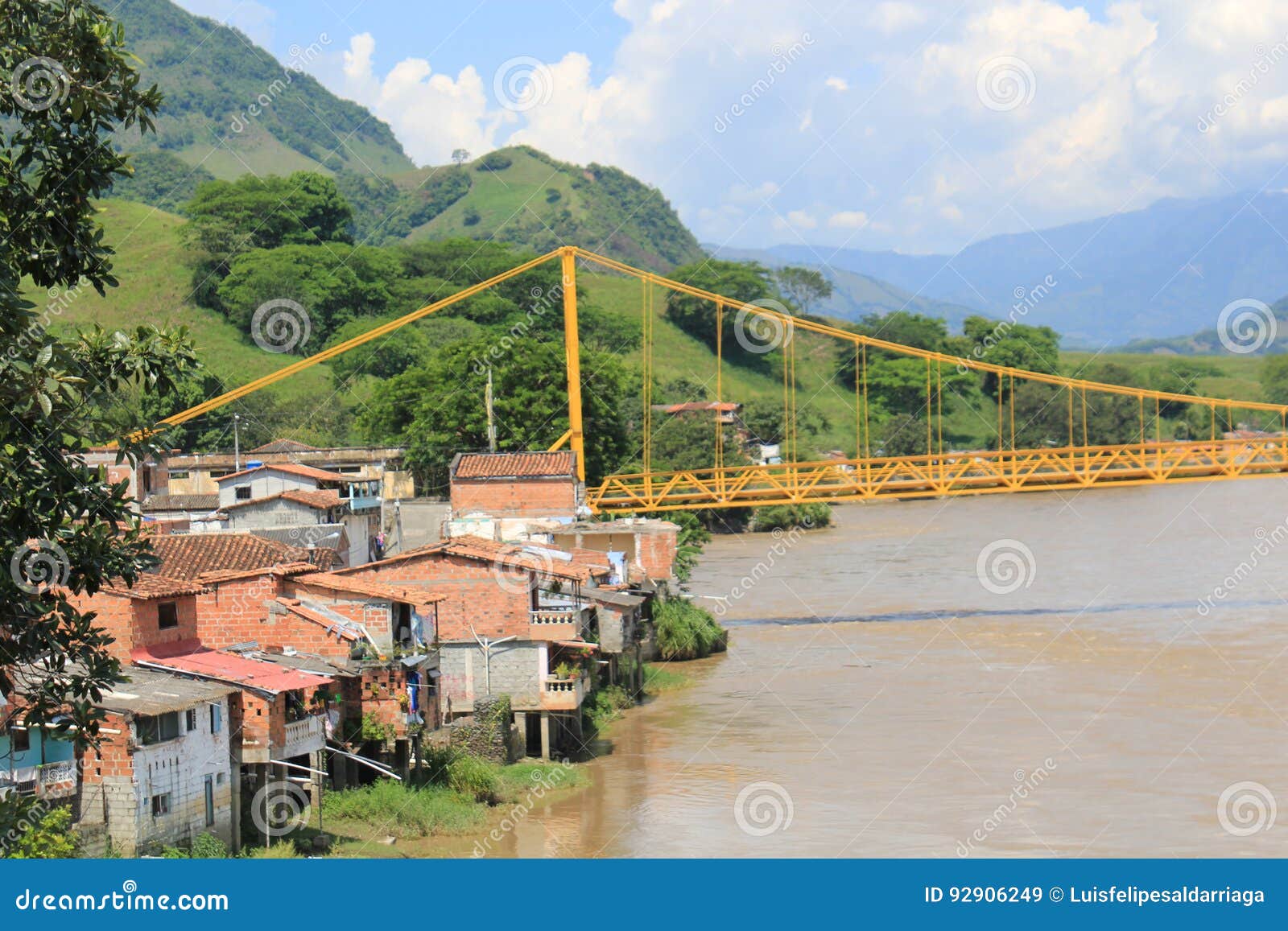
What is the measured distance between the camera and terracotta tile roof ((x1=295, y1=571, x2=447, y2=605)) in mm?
13953

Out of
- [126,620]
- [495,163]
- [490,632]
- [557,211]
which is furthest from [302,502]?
[495,163]

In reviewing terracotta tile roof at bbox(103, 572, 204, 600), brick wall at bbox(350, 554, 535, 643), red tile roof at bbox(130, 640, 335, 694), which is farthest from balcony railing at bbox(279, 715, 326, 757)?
brick wall at bbox(350, 554, 535, 643)

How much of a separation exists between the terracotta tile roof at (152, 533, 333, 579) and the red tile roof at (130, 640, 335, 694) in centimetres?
256

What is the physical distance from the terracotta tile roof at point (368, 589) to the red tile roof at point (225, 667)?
58.6 inches

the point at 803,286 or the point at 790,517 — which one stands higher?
the point at 803,286

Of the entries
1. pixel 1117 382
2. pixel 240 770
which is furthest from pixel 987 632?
pixel 1117 382

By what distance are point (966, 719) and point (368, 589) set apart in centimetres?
751

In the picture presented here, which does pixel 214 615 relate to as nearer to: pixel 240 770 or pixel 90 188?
pixel 240 770

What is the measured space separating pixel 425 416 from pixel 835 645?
12.3m

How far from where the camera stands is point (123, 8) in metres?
125

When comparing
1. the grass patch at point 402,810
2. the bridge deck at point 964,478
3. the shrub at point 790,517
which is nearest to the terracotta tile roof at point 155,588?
the grass patch at point 402,810

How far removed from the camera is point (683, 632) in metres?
22.5

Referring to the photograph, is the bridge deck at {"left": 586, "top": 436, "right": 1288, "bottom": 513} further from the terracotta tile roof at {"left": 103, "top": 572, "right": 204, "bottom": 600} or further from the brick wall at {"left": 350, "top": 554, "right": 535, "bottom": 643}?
the terracotta tile roof at {"left": 103, "top": 572, "right": 204, "bottom": 600}

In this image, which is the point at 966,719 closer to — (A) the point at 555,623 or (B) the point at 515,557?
(A) the point at 555,623
